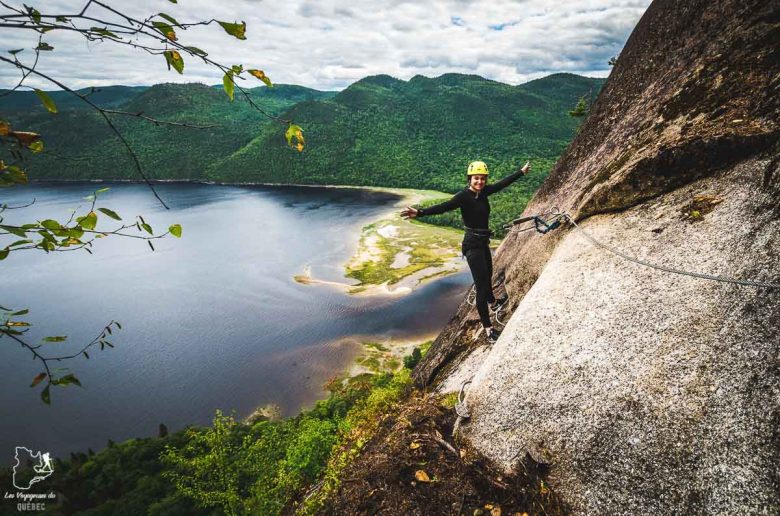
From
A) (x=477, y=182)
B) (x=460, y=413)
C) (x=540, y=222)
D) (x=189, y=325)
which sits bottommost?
(x=189, y=325)

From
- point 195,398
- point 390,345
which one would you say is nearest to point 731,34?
point 390,345

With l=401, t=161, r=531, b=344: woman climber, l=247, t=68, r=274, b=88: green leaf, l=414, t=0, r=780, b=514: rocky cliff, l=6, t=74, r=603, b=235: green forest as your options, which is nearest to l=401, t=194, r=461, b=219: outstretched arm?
l=401, t=161, r=531, b=344: woman climber

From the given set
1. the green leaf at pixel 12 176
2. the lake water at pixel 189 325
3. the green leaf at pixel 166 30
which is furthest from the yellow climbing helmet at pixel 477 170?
the lake water at pixel 189 325

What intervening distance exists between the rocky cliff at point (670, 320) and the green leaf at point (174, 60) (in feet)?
17.1

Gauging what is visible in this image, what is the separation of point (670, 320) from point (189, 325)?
47.2 meters

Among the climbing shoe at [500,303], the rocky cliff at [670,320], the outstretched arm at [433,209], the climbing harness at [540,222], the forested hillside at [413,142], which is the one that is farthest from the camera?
the forested hillside at [413,142]

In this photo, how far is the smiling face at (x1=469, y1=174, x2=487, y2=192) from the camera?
21.2 ft

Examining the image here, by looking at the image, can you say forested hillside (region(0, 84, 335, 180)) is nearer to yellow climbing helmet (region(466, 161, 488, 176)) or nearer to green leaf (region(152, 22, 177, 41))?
yellow climbing helmet (region(466, 161, 488, 176))

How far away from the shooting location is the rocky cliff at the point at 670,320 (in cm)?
366

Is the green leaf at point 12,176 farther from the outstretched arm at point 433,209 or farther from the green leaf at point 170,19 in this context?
the outstretched arm at point 433,209

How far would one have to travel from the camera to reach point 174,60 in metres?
2.24

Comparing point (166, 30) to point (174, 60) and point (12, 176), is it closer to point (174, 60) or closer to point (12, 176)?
point (174, 60)

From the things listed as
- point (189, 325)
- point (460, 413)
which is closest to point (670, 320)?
point (460, 413)

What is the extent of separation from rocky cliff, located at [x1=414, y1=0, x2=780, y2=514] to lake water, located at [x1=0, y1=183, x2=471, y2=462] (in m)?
27.3
